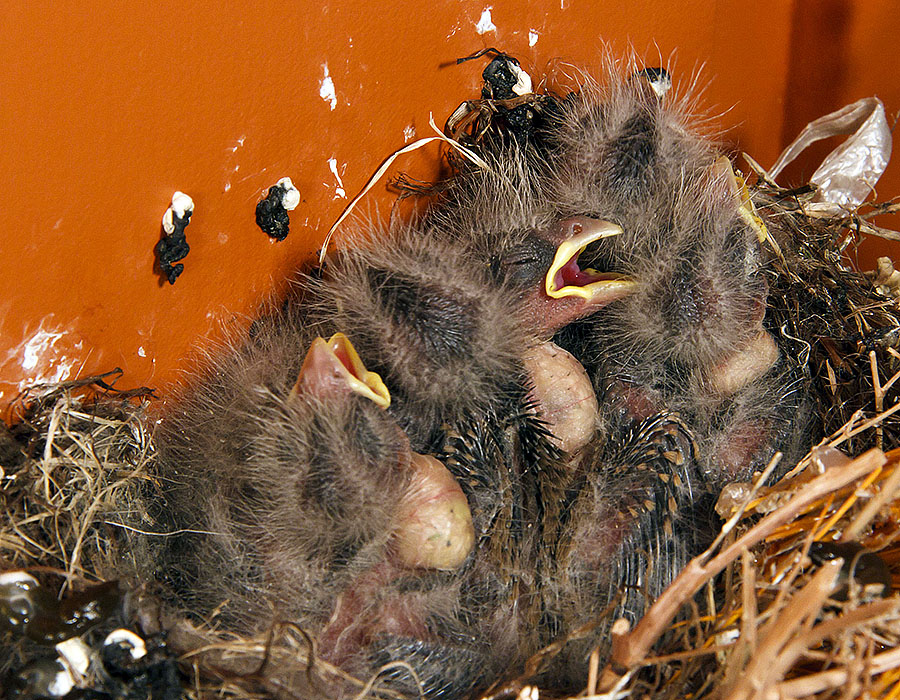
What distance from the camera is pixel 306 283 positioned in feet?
3.42

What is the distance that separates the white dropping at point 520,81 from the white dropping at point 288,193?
33 cm

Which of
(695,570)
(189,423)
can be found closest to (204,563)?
(189,423)

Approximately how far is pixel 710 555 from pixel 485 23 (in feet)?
2.31

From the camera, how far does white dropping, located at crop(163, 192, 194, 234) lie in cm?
84

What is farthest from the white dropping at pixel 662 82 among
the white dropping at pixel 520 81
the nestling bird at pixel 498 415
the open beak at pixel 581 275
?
the open beak at pixel 581 275

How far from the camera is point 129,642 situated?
0.68 m

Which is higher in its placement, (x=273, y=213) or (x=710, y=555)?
(x=273, y=213)

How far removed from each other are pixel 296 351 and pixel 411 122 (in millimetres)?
346

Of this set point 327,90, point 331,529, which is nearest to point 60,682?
point 331,529

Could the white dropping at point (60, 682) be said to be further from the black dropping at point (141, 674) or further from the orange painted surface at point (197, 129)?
the orange painted surface at point (197, 129)

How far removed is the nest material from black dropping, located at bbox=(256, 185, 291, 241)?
239mm

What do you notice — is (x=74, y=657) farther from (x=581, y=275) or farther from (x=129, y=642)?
(x=581, y=275)

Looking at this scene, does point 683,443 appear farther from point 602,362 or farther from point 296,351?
point 296,351

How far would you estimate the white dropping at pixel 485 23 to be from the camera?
1.05 meters
